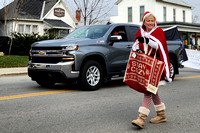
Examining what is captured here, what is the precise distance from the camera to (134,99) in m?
6.78

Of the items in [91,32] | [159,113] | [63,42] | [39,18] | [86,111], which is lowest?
[86,111]

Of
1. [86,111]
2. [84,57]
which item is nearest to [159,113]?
[86,111]

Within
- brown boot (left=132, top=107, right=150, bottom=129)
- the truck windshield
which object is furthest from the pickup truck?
brown boot (left=132, top=107, right=150, bottom=129)

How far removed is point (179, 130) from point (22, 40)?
22.3 meters

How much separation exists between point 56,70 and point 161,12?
32423 millimetres

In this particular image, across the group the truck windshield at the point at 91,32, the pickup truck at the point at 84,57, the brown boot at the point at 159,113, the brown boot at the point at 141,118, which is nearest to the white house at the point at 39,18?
the truck windshield at the point at 91,32

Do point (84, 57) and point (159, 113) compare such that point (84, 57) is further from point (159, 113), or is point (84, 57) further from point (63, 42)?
point (159, 113)

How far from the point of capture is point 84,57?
751 centimetres

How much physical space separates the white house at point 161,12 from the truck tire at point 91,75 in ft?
92.5

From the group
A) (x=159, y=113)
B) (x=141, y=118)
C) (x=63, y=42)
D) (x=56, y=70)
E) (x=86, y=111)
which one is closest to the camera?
(x=141, y=118)

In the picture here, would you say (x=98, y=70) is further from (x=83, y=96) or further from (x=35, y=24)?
(x=35, y=24)

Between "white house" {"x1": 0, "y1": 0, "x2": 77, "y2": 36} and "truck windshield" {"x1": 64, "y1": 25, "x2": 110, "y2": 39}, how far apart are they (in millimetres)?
25868

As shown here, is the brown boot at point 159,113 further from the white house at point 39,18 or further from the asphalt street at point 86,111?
the white house at point 39,18

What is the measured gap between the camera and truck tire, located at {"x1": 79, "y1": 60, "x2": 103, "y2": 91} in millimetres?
7543
